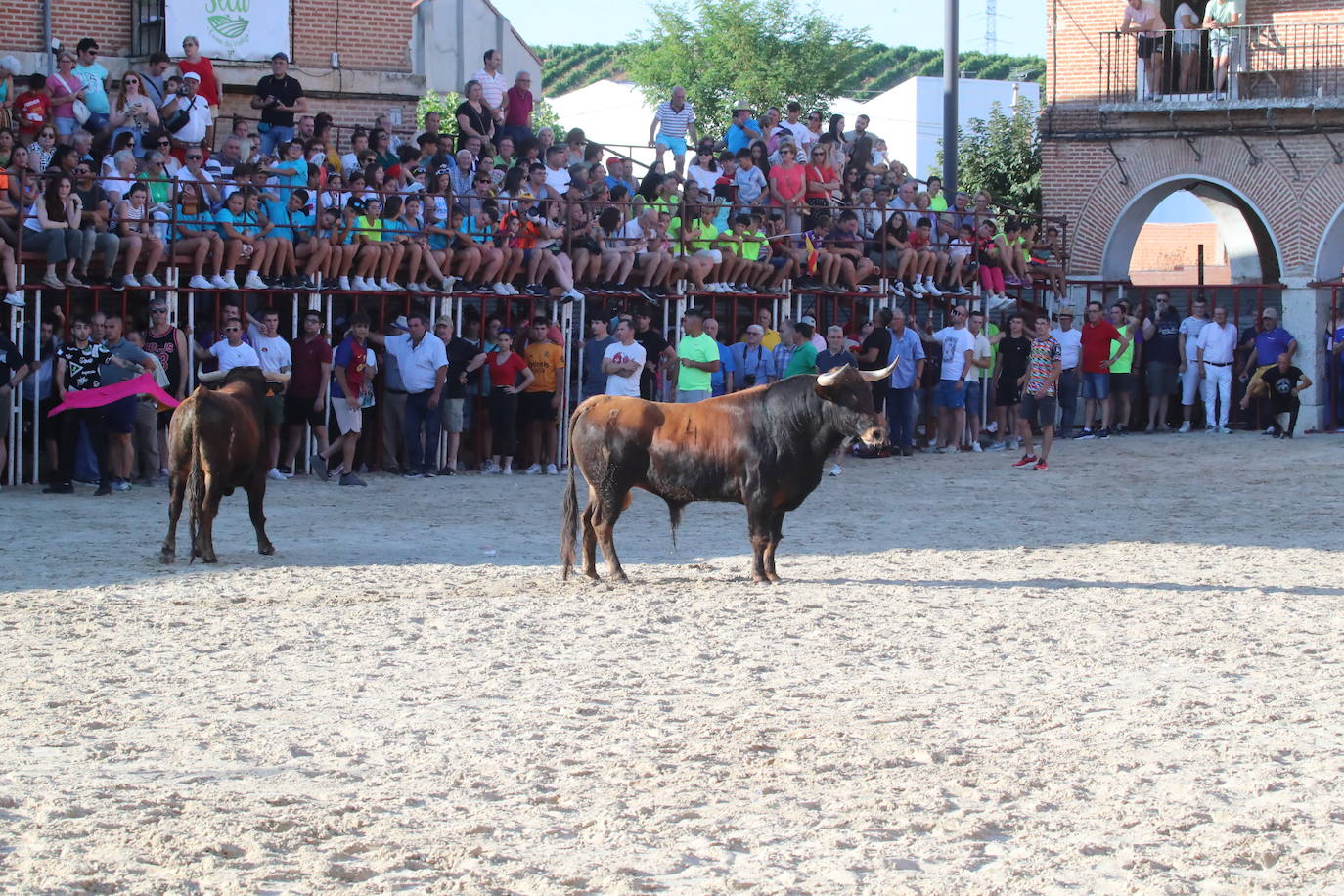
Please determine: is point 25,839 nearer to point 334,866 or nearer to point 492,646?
point 334,866

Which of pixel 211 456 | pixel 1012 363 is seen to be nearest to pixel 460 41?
pixel 1012 363

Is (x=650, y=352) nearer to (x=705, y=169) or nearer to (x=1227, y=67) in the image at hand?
(x=705, y=169)

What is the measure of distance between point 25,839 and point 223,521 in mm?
8951

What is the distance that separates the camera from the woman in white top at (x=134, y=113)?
18875 millimetres

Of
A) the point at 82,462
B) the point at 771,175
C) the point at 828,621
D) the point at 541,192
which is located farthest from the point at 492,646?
the point at 771,175

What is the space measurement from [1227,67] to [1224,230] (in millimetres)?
5083

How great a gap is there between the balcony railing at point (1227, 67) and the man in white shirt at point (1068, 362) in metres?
6.04

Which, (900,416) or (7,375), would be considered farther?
(900,416)

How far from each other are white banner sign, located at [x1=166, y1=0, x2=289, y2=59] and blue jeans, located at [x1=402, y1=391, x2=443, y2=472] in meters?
7.74

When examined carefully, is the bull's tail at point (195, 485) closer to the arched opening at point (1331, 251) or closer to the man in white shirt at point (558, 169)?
the man in white shirt at point (558, 169)

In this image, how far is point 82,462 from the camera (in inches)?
659

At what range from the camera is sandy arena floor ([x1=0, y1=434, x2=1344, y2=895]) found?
19.3 ft

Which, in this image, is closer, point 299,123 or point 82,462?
point 82,462

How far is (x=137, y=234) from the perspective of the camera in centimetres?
1670
